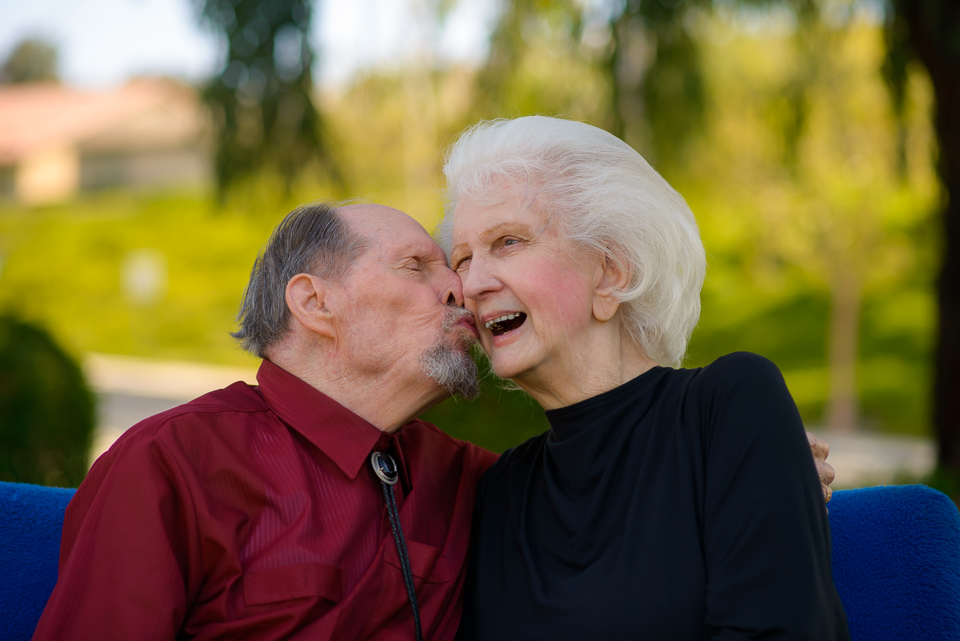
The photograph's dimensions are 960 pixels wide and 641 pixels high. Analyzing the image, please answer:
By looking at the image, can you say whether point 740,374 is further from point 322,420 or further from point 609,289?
point 322,420

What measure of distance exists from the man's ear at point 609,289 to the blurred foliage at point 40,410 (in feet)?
11.9

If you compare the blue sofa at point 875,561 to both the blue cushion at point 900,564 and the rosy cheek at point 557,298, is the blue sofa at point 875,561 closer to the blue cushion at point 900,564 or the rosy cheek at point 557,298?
the blue cushion at point 900,564

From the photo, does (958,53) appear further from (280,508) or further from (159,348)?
(159,348)

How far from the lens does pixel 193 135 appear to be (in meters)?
4.39

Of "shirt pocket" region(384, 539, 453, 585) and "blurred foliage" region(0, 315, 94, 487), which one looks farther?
"blurred foliage" region(0, 315, 94, 487)

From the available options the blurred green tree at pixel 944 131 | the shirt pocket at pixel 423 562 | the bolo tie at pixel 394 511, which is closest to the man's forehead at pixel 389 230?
the bolo tie at pixel 394 511

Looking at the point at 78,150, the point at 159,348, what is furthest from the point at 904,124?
the point at 78,150

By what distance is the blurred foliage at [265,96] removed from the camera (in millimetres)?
3797

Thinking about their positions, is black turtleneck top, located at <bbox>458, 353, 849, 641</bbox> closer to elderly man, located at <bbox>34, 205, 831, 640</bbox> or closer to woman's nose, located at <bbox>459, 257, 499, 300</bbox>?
elderly man, located at <bbox>34, 205, 831, 640</bbox>

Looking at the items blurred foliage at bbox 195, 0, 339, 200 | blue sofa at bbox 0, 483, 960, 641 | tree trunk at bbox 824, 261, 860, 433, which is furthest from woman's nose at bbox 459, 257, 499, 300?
tree trunk at bbox 824, 261, 860, 433

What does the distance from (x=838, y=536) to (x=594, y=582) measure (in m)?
0.66

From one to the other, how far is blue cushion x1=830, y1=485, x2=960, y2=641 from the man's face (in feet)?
3.02

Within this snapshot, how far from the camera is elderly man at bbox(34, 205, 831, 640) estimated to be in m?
1.55

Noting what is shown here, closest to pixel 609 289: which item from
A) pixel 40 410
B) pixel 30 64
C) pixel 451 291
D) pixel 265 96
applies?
pixel 451 291
